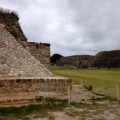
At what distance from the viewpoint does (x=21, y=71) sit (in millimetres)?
9484

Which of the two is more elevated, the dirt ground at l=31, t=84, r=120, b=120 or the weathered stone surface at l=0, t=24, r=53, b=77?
the weathered stone surface at l=0, t=24, r=53, b=77

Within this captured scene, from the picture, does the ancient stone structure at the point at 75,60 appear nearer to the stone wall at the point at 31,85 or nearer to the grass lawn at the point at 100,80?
the grass lawn at the point at 100,80

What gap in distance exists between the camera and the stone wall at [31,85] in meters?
7.47

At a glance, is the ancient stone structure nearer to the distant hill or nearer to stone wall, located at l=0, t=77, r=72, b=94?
the distant hill

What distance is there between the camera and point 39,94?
7.67m

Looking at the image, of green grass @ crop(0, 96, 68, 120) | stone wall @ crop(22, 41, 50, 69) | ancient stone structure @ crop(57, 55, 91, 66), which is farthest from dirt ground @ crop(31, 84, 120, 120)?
ancient stone structure @ crop(57, 55, 91, 66)

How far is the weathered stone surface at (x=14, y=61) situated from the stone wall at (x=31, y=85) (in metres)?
1.40

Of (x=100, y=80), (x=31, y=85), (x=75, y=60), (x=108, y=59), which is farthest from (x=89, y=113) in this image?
(x=75, y=60)

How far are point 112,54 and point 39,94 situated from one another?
35719mm

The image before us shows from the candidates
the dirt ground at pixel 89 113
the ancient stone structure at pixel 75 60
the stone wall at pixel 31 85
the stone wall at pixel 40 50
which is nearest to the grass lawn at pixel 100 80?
the dirt ground at pixel 89 113

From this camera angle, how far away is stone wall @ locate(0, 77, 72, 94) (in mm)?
7468

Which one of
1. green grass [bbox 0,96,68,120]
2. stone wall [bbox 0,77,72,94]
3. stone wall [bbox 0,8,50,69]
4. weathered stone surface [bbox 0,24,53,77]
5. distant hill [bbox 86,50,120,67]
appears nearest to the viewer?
green grass [bbox 0,96,68,120]

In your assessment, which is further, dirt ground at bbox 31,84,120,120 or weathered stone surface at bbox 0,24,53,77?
weathered stone surface at bbox 0,24,53,77

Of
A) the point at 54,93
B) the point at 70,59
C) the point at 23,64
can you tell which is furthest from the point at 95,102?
the point at 70,59
